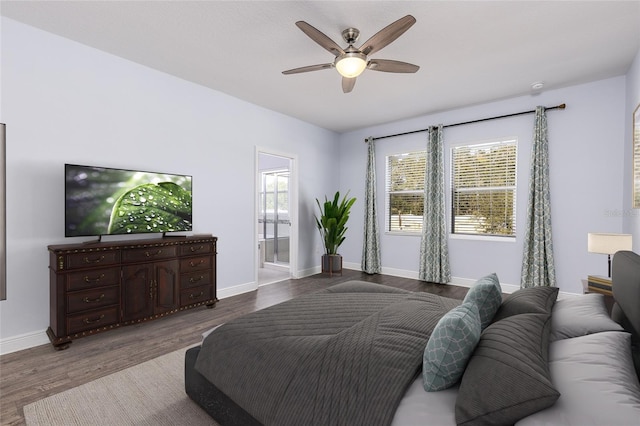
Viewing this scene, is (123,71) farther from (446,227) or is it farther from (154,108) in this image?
(446,227)

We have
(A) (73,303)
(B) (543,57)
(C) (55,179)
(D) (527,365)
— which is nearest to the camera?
(D) (527,365)

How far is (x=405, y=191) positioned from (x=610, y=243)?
313cm

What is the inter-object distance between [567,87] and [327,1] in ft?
11.7

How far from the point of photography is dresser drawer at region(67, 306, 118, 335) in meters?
2.64

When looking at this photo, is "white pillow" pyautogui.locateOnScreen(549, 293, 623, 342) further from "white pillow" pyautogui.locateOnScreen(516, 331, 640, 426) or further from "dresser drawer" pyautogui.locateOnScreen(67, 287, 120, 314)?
"dresser drawer" pyautogui.locateOnScreen(67, 287, 120, 314)

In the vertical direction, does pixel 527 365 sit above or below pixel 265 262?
above

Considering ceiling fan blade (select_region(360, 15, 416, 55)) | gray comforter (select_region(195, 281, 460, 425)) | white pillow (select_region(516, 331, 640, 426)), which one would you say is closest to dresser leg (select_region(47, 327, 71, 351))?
gray comforter (select_region(195, 281, 460, 425))

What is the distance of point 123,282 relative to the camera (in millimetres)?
2947

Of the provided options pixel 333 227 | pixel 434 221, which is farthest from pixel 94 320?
pixel 434 221

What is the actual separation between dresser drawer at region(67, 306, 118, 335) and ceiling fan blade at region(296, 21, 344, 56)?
9.52ft

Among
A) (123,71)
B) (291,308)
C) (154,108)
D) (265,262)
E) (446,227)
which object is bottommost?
(265,262)

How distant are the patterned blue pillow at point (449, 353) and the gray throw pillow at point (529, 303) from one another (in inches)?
20.7

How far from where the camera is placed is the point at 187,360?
1.94 meters

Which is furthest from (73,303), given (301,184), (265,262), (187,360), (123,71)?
(265,262)
